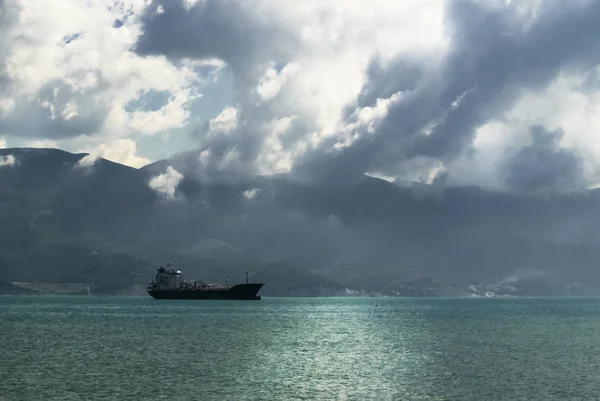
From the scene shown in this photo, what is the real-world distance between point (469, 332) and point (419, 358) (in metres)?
64.3

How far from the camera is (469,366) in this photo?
322 ft

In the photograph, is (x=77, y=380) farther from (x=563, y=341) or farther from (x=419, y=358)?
(x=563, y=341)

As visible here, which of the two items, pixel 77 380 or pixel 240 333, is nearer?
pixel 77 380

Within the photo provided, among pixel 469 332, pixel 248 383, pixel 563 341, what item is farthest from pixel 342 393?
pixel 469 332

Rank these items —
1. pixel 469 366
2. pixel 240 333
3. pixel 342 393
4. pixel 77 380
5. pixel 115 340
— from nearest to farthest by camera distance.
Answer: pixel 342 393 → pixel 77 380 → pixel 469 366 → pixel 115 340 → pixel 240 333

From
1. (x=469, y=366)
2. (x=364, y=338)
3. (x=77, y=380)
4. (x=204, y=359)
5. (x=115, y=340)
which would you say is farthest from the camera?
(x=364, y=338)

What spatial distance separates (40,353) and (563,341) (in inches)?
3664

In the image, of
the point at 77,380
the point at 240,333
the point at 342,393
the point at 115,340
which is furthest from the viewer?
the point at 240,333

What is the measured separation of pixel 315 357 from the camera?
357ft

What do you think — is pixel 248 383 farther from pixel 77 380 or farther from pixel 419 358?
pixel 419 358

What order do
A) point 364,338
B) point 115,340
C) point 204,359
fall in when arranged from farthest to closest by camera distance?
point 364,338
point 115,340
point 204,359

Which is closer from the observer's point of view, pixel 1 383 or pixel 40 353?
pixel 1 383

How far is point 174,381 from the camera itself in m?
81.8

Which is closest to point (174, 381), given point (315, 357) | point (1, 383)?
point (1, 383)
